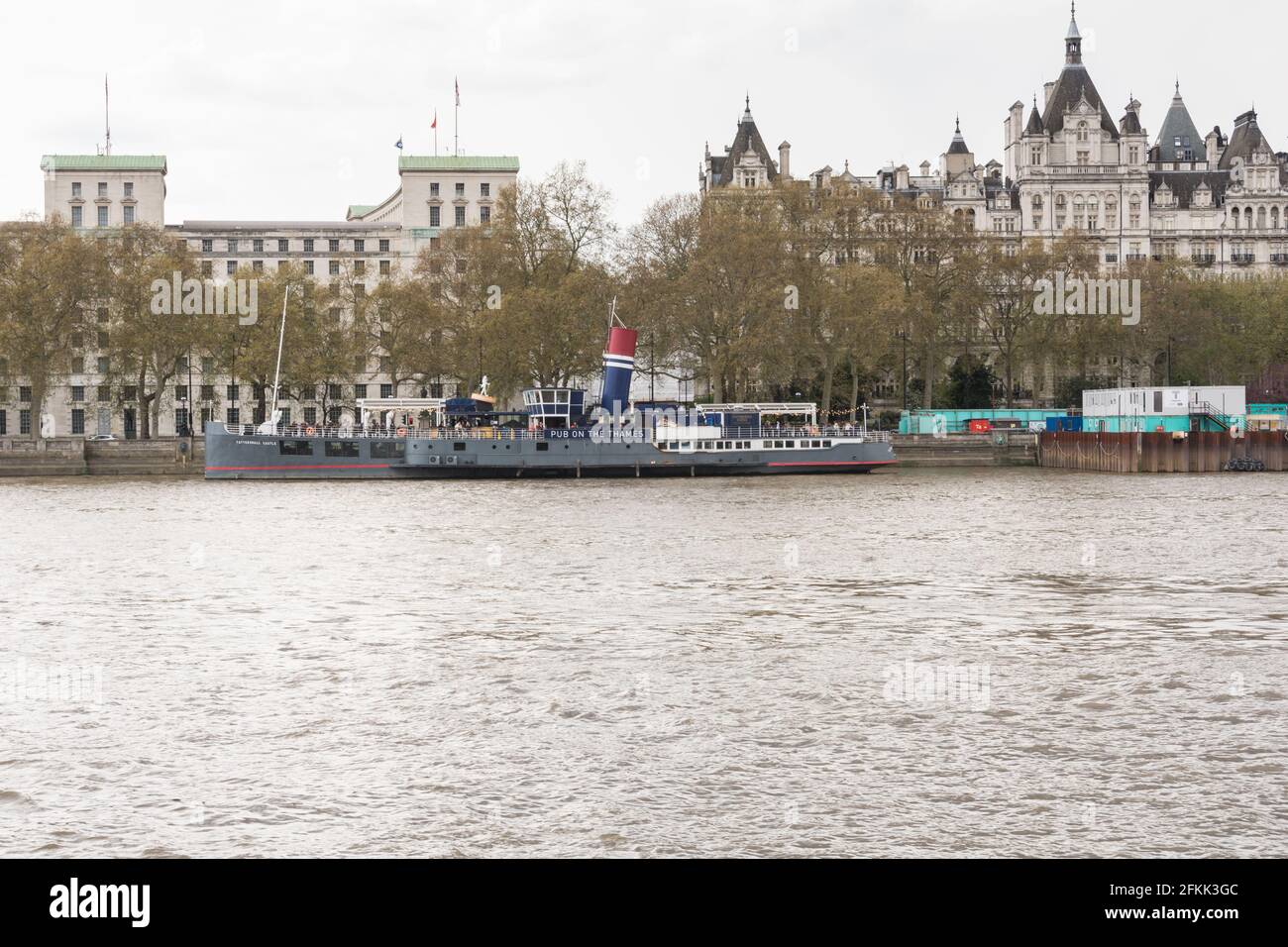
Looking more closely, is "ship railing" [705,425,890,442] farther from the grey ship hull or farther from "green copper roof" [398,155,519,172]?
"green copper roof" [398,155,519,172]

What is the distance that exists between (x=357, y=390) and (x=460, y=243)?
39.4 meters

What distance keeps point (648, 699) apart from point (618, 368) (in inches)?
2720

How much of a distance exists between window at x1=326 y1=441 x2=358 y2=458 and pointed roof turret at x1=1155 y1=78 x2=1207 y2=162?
372 ft

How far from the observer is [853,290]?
96750mm

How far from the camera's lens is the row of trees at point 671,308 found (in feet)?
307

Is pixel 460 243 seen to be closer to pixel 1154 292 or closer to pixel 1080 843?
pixel 1154 292

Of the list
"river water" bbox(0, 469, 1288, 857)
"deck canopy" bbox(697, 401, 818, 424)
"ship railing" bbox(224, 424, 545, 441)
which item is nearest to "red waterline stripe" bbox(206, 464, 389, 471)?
"ship railing" bbox(224, 424, 545, 441)

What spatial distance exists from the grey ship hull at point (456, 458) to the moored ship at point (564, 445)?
0.05m
